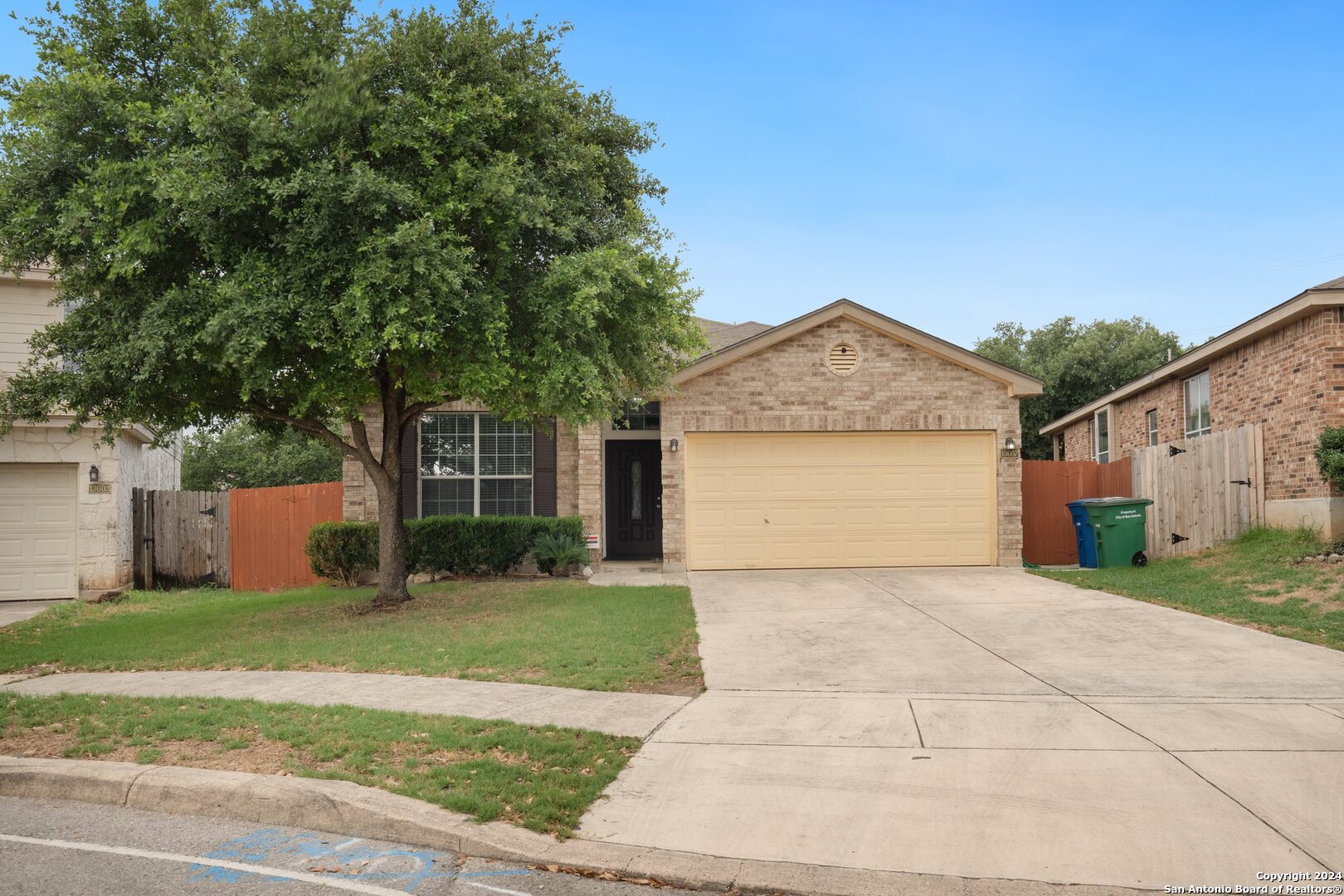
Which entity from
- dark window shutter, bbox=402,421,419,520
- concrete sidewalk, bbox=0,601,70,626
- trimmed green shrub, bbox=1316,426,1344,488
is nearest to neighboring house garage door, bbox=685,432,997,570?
trimmed green shrub, bbox=1316,426,1344,488

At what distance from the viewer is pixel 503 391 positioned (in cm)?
1130

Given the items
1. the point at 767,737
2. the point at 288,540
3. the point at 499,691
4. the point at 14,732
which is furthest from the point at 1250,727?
the point at 288,540

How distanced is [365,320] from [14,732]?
4.60m

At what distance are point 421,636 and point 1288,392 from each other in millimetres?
13376

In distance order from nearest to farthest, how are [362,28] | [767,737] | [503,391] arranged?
1. [767,737]
2. [362,28]
3. [503,391]

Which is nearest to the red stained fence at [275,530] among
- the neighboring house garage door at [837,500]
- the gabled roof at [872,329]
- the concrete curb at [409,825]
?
the neighboring house garage door at [837,500]

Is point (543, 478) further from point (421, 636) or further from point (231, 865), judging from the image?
point (231, 865)

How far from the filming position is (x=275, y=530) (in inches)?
679

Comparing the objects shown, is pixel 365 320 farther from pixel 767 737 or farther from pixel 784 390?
pixel 784 390

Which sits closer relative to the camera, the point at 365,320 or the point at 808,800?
the point at 808,800

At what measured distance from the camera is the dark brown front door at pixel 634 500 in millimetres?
17797

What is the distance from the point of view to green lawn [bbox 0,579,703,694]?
325 inches

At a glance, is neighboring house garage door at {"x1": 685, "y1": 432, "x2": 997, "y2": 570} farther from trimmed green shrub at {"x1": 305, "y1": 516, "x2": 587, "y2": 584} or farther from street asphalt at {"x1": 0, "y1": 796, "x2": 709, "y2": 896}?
street asphalt at {"x1": 0, "y1": 796, "x2": 709, "y2": 896}

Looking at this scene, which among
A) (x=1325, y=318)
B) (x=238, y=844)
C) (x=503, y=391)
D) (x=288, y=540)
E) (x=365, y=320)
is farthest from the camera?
(x=288, y=540)
